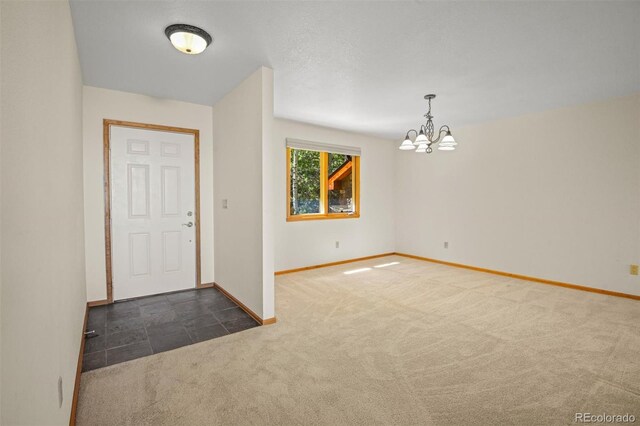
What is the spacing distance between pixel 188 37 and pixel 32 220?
188cm

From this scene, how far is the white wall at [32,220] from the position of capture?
84cm

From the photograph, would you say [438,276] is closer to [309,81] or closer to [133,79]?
[309,81]

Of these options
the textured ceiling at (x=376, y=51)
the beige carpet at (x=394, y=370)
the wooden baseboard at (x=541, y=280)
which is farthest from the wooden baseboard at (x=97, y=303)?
the wooden baseboard at (x=541, y=280)

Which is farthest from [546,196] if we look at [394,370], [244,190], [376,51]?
[244,190]

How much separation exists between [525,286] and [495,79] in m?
2.90

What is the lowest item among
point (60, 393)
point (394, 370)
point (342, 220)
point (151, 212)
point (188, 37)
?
point (394, 370)

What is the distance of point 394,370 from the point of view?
2.31 meters

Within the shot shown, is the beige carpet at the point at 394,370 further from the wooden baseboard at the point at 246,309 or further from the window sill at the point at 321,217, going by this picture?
the window sill at the point at 321,217

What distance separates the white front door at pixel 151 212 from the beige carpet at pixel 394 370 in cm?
163

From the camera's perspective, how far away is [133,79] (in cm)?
335

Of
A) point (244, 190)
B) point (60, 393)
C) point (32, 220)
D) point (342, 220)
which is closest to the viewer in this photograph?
point (32, 220)

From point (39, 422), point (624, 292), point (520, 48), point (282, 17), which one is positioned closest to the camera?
point (39, 422)

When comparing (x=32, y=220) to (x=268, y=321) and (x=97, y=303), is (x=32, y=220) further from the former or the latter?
(x=97, y=303)

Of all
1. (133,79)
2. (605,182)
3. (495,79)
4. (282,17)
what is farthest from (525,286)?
(133,79)
